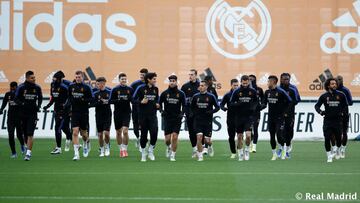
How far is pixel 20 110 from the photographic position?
24531mm

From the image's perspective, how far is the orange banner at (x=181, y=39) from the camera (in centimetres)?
3494

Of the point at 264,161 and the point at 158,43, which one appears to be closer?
Result: the point at 264,161

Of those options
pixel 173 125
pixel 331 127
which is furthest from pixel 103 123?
pixel 331 127

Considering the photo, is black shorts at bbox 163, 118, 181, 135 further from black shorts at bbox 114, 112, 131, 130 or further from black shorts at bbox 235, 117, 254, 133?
black shorts at bbox 114, 112, 131, 130

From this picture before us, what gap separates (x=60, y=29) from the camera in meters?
35.0

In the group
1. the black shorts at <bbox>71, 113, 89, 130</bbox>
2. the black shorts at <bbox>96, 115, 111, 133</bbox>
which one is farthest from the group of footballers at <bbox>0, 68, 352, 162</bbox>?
the black shorts at <bbox>96, 115, 111, 133</bbox>

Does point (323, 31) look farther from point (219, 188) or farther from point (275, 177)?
point (219, 188)

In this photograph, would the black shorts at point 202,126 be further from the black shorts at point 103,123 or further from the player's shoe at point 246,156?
the black shorts at point 103,123

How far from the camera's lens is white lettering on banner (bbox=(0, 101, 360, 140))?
35.8 metres

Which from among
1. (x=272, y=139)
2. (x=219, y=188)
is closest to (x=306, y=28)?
(x=272, y=139)

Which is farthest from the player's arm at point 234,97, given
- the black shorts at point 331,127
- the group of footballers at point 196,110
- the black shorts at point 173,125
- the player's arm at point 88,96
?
the player's arm at point 88,96

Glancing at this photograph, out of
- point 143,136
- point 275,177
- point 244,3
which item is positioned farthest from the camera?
point 244,3

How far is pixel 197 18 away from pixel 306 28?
378 centimetres

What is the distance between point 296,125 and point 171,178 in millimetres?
17510
